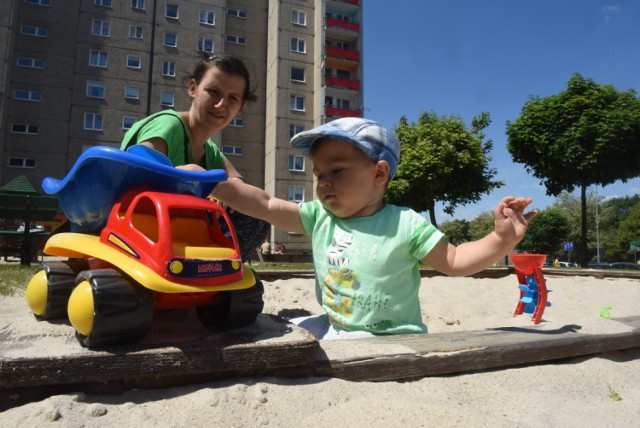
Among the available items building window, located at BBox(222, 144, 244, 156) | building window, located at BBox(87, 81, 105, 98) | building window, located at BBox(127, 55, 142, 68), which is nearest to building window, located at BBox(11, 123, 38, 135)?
building window, located at BBox(87, 81, 105, 98)

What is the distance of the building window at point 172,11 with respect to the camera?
23844 millimetres

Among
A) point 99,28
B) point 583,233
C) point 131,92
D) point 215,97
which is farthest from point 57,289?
point 99,28

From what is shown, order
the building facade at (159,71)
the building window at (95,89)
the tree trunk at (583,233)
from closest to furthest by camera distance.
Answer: the tree trunk at (583,233)
the building facade at (159,71)
the building window at (95,89)

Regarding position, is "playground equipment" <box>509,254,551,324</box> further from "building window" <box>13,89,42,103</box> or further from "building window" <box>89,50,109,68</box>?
"building window" <box>13,89,42,103</box>

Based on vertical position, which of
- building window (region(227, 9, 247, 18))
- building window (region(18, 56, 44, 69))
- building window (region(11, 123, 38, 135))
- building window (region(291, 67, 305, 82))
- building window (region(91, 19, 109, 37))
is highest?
building window (region(227, 9, 247, 18))

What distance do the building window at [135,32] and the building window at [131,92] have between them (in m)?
2.93

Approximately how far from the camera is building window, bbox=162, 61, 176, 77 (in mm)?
23438

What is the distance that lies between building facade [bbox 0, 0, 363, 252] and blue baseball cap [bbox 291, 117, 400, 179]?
2092cm

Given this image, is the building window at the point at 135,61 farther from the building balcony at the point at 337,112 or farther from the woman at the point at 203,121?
the woman at the point at 203,121

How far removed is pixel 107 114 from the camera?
22.2 m

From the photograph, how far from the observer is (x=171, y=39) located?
2380 centimetres

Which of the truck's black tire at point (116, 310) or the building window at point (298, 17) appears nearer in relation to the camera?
the truck's black tire at point (116, 310)

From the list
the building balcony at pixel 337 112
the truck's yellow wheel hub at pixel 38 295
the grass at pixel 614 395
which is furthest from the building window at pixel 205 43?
the grass at pixel 614 395

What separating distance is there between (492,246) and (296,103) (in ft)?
80.2
